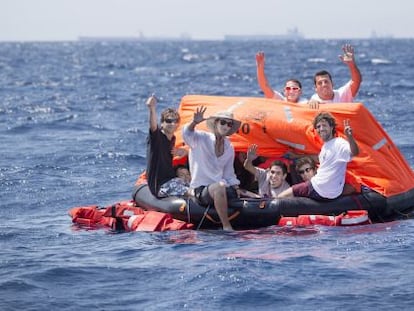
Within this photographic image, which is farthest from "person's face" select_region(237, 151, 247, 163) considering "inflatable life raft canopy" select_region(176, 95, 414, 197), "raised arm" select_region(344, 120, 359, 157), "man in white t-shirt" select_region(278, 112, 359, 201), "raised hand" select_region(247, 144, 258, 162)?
"raised arm" select_region(344, 120, 359, 157)

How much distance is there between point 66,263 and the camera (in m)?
9.32

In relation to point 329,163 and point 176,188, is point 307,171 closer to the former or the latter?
point 329,163

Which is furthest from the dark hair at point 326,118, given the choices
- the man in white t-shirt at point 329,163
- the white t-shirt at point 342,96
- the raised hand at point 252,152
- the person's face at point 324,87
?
the white t-shirt at point 342,96

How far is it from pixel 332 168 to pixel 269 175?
84 cm

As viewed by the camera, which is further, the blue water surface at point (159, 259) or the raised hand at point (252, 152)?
the raised hand at point (252, 152)

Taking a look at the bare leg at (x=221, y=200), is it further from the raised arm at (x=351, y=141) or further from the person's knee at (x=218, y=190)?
the raised arm at (x=351, y=141)

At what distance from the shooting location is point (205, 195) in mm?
10609

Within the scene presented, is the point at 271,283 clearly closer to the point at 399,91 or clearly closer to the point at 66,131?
the point at 66,131

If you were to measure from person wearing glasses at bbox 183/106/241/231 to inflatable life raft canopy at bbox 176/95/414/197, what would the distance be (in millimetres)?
728

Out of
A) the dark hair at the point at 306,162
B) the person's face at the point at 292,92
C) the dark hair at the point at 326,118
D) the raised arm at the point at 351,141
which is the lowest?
the dark hair at the point at 306,162

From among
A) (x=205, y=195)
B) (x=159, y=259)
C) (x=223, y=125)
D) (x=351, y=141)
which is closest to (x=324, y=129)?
(x=351, y=141)

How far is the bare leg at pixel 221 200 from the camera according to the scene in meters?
10.5

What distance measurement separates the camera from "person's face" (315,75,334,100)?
1185cm

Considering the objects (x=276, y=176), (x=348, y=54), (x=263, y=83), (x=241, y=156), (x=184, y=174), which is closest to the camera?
(x=276, y=176)
